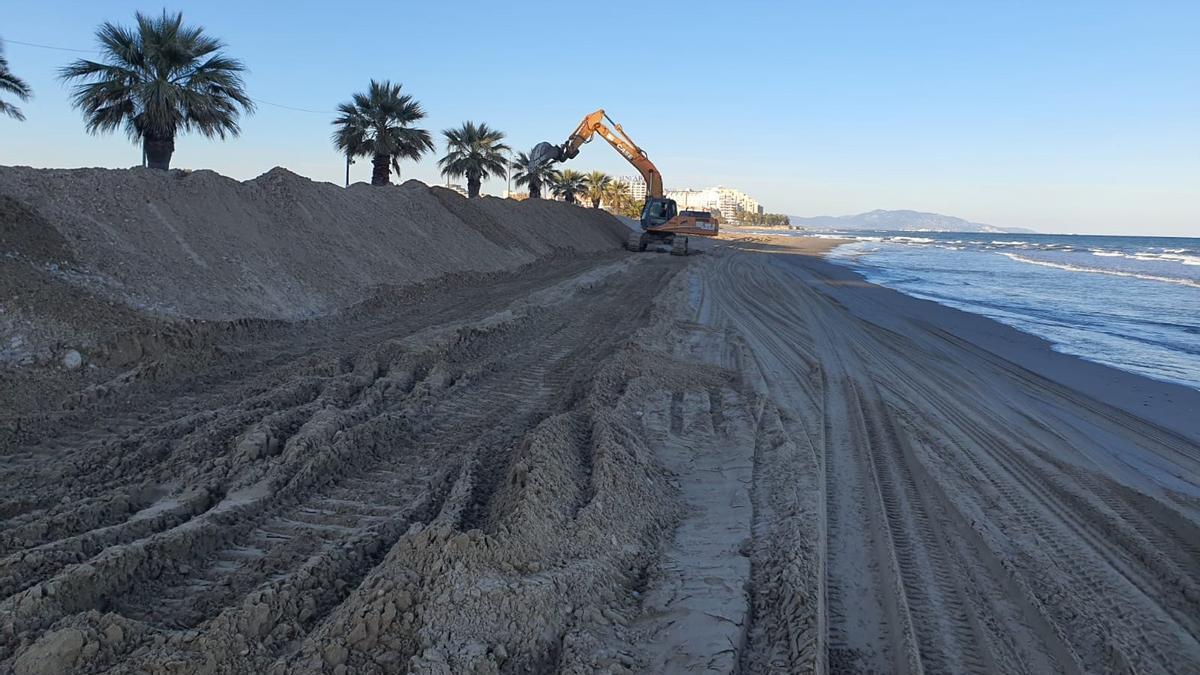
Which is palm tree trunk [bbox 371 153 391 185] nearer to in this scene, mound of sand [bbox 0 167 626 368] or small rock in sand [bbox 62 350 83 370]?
mound of sand [bbox 0 167 626 368]

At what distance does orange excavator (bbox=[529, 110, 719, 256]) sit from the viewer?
32656 mm

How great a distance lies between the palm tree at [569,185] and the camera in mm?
54125

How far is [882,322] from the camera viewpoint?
1756 cm

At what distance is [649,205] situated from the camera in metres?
35.2

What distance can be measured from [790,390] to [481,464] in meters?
5.17

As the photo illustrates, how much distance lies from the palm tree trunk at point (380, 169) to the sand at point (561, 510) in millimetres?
16459

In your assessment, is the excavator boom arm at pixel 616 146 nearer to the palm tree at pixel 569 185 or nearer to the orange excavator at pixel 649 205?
the orange excavator at pixel 649 205

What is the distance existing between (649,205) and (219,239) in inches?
944

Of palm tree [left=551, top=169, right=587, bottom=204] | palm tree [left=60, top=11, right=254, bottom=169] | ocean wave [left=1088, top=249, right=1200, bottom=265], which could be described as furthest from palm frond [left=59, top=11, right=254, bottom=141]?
ocean wave [left=1088, top=249, right=1200, bottom=265]

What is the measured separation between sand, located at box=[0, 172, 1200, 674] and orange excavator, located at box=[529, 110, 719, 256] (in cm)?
2220

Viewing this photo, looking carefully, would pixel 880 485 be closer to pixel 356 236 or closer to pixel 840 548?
pixel 840 548

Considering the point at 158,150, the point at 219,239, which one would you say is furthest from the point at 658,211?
the point at 219,239

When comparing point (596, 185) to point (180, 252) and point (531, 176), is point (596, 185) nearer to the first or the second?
point (531, 176)

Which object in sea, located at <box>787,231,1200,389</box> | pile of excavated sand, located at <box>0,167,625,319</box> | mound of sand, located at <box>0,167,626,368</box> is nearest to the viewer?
mound of sand, located at <box>0,167,626,368</box>
